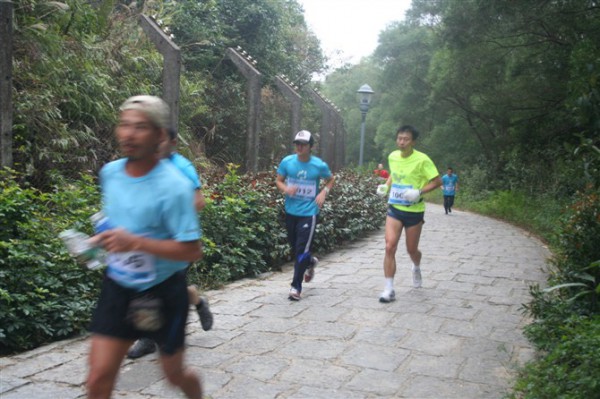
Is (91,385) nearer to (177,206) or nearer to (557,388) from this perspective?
(177,206)

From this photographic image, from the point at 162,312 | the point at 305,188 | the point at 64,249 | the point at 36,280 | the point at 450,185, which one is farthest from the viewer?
the point at 450,185

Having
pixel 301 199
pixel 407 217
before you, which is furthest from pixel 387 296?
pixel 301 199

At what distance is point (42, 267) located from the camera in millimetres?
5004

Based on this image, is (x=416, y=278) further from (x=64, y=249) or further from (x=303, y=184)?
(x=64, y=249)

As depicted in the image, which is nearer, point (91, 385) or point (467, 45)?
point (91, 385)

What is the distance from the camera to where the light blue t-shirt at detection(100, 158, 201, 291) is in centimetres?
292

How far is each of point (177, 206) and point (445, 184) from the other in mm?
20615

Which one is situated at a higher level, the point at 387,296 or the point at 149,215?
the point at 149,215

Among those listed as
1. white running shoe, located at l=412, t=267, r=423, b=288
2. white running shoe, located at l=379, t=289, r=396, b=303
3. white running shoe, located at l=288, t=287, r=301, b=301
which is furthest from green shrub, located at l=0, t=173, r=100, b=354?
white running shoe, located at l=412, t=267, r=423, b=288

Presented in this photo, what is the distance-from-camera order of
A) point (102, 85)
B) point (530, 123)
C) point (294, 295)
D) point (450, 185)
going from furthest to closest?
point (450, 185)
point (530, 123)
point (102, 85)
point (294, 295)

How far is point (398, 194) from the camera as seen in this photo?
23.8 feet

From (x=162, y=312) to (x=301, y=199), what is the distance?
4.06m

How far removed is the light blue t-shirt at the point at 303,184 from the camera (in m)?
7.00

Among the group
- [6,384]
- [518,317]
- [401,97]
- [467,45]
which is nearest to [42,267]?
[6,384]
